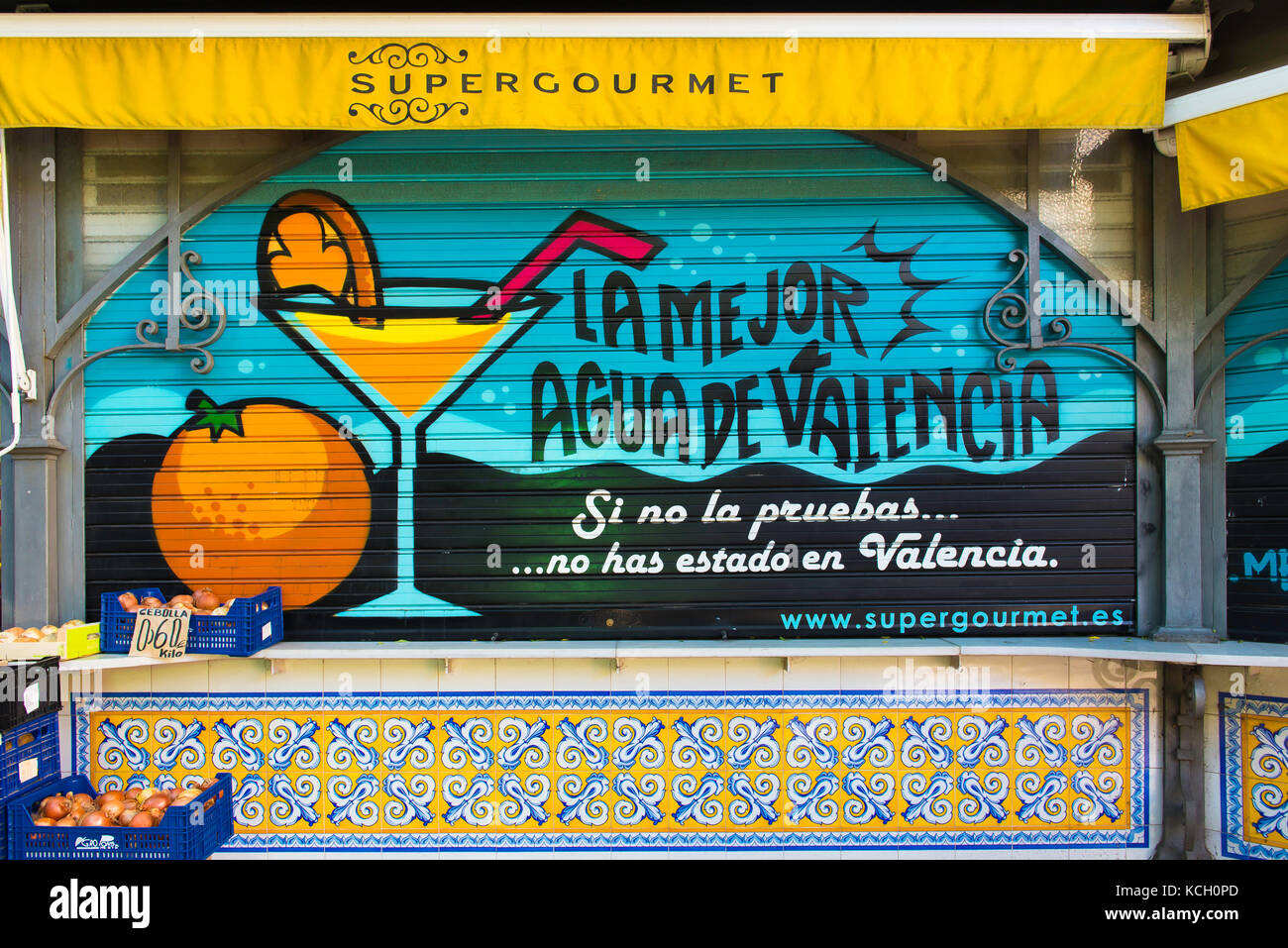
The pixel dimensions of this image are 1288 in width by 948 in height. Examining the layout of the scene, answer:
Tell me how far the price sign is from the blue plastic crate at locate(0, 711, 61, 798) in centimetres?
53

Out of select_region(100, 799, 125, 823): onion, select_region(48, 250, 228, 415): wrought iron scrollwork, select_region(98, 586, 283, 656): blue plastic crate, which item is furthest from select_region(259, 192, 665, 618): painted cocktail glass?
select_region(100, 799, 125, 823): onion

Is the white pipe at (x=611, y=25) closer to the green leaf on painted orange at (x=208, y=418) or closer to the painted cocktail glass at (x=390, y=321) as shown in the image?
the painted cocktail glass at (x=390, y=321)

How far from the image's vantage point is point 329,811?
13.7ft

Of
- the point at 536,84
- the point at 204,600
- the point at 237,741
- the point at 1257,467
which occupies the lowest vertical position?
the point at 237,741

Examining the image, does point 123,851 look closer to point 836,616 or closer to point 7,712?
point 7,712

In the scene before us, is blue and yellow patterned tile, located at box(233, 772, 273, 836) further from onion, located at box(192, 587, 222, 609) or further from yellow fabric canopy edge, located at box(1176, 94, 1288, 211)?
yellow fabric canopy edge, located at box(1176, 94, 1288, 211)

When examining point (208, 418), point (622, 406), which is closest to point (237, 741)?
point (208, 418)

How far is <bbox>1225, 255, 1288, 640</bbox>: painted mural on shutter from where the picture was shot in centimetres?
408

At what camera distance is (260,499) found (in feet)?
14.0

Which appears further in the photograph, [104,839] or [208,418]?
[208,418]

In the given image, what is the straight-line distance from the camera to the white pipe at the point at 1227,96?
3.53m

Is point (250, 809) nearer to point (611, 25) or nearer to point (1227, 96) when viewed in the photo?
point (611, 25)

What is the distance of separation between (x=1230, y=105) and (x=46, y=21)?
606 cm

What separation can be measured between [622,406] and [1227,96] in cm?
348
